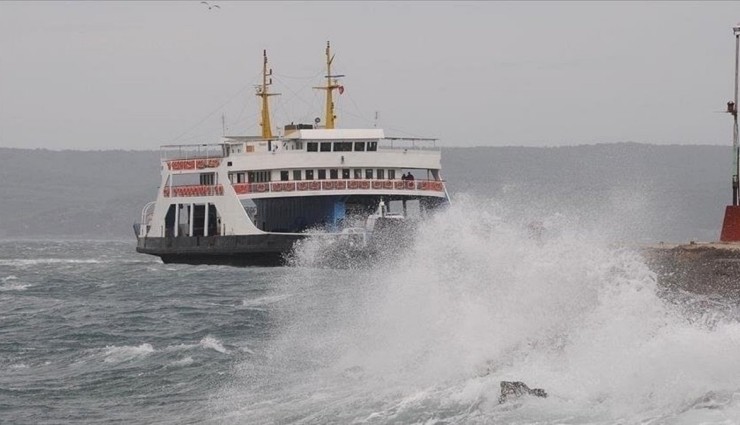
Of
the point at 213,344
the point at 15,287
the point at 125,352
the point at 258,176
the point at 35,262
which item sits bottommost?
the point at 35,262

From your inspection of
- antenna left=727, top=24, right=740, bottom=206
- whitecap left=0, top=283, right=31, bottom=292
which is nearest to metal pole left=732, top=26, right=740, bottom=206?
antenna left=727, top=24, right=740, bottom=206

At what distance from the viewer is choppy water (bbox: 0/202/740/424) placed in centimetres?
1964

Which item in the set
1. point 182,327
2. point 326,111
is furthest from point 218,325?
point 326,111

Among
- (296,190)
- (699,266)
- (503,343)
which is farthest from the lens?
(296,190)

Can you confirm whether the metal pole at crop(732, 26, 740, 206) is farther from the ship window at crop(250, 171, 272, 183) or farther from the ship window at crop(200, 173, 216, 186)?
the ship window at crop(200, 173, 216, 186)

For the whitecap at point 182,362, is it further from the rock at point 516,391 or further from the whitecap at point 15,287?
the whitecap at point 15,287

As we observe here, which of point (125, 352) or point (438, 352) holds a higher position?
point (438, 352)

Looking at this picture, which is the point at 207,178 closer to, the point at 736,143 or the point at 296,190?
the point at 296,190

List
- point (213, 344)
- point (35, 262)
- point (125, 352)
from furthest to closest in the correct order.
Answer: point (35, 262) < point (213, 344) < point (125, 352)

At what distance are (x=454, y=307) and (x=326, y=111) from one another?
43926mm

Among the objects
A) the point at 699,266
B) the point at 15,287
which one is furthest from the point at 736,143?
the point at 15,287

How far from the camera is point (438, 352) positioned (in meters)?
24.6

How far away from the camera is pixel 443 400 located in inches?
827

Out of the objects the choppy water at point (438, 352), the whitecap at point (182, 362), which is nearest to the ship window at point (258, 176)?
the choppy water at point (438, 352)
